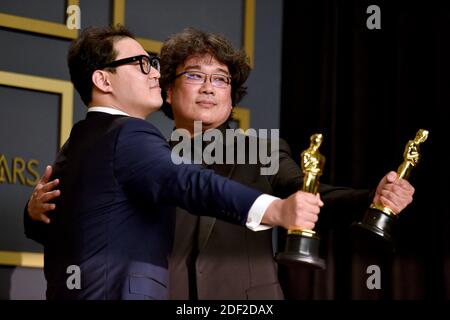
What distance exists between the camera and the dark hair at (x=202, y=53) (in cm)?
282

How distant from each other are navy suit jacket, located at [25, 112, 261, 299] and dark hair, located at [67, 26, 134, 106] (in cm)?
20

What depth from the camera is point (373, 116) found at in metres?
3.78

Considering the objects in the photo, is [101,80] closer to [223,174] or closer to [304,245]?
[223,174]

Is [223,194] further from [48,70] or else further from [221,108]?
[48,70]

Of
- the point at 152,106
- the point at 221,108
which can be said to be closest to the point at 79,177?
the point at 152,106

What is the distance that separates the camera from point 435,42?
367 centimetres

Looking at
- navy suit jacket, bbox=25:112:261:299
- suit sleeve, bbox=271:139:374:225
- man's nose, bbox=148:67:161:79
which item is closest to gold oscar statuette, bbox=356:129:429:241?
suit sleeve, bbox=271:139:374:225

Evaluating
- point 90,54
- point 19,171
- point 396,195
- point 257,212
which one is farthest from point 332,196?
point 19,171

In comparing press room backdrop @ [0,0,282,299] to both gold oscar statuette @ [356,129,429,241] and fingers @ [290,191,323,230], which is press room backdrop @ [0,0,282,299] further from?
fingers @ [290,191,323,230]

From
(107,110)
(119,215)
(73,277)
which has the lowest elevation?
(73,277)

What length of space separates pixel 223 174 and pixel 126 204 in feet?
1.82

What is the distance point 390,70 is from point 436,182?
47 cm

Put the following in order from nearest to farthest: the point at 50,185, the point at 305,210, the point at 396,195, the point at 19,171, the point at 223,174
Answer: the point at 305,210, the point at 396,195, the point at 50,185, the point at 223,174, the point at 19,171

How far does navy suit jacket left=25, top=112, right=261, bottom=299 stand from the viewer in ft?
6.87
